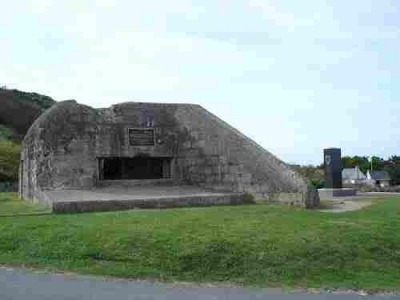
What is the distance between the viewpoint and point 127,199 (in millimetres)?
12234

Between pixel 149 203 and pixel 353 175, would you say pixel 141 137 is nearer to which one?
pixel 149 203

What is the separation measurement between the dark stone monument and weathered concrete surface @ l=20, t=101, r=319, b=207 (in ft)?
27.4

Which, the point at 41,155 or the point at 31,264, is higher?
the point at 41,155

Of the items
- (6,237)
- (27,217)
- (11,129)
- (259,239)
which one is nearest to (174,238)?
(259,239)

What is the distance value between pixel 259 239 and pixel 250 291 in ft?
5.73

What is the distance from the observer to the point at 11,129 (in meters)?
44.3

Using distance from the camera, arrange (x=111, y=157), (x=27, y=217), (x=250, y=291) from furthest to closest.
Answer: (x=111, y=157), (x=27, y=217), (x=250, y=291)

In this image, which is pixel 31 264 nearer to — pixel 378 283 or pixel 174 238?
pixel 174 238

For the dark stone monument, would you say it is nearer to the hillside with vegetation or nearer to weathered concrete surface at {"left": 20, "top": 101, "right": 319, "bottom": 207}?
weathered concrete surface at {"left": 20, "top": 101, "right": 319, "bottom": 207}

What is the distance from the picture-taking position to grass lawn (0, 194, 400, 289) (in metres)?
6.93

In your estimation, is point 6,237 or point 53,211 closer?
point 6,237

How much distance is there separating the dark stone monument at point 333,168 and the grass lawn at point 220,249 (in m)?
12.4

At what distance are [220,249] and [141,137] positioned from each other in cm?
885

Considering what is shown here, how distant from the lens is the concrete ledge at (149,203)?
11.4m
